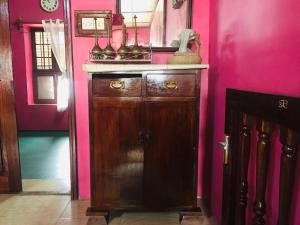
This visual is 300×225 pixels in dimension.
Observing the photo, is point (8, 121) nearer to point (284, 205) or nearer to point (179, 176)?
point (179, 176)

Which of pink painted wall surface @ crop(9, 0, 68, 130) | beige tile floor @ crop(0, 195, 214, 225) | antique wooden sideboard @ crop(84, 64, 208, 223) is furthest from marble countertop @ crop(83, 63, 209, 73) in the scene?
pink painted wall surface @ crop(9, 0, 68, 130)

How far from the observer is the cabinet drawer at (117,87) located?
69.2 inches

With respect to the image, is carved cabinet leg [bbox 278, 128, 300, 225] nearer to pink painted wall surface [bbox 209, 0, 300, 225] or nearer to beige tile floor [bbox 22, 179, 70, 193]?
pink painted wall surface [bbox 209, 0, 300, 225]

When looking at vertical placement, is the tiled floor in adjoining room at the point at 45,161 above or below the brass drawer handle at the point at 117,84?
below

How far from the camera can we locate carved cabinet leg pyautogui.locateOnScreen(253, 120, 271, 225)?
1091 millimetres

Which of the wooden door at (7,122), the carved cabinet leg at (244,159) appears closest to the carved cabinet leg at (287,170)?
the carved cabinet leg at (244,159)

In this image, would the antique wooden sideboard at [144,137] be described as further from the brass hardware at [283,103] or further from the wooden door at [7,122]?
the wooden door at [7,122]

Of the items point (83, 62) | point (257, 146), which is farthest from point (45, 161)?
point (257, 146)

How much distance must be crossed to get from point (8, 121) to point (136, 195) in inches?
54.7

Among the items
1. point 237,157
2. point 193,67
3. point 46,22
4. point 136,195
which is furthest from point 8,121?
point 46,22

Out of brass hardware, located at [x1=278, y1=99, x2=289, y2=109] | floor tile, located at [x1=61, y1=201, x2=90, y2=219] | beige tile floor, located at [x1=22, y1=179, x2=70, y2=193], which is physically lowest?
floor tile, located at [x1=61, y1=201, x2=90, y2=219]

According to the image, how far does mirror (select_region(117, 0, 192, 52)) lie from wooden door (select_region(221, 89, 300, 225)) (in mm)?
987

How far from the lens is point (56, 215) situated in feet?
6.82

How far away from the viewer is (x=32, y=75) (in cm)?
514
